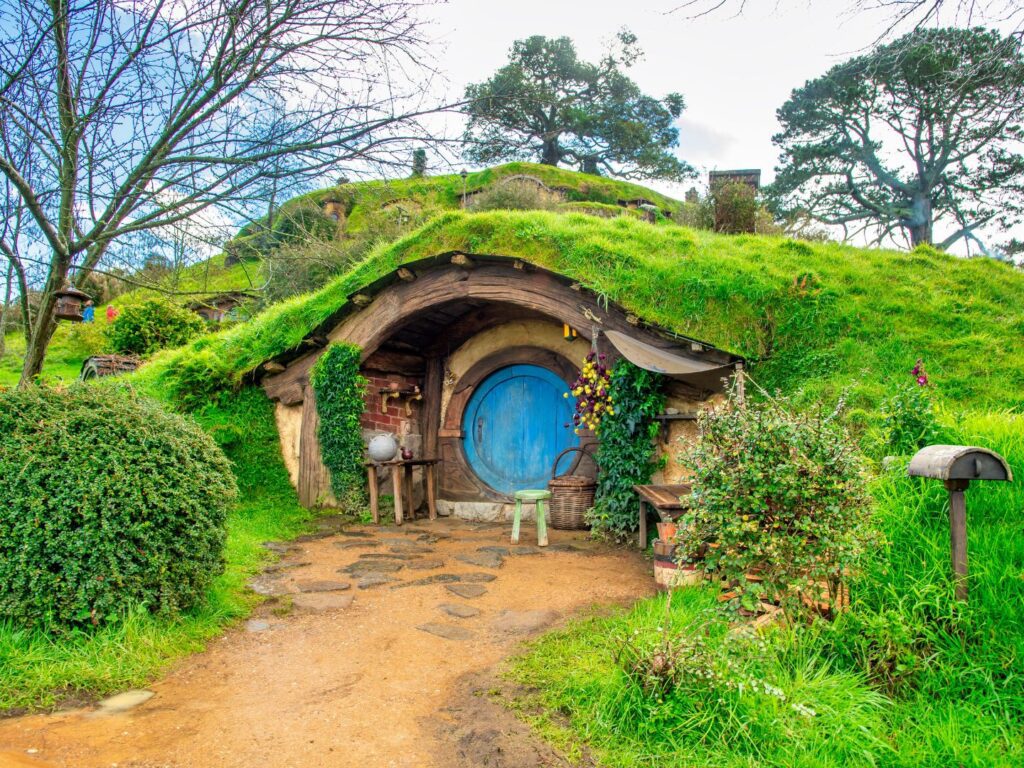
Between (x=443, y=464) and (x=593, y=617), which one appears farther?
(x=443, y=464)

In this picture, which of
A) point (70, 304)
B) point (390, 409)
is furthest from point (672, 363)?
point (70, 304)

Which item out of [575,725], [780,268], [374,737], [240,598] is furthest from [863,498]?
[780,268]

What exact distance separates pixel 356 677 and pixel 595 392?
158 inches

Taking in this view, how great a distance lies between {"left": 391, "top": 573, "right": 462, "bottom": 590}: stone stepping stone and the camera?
202 inches

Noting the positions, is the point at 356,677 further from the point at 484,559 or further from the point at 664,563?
the point at 484,559

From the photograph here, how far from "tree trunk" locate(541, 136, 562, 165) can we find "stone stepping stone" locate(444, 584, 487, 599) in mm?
22287

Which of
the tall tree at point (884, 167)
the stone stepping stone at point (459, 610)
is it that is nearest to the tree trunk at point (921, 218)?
the tall tree at point (884, 167)

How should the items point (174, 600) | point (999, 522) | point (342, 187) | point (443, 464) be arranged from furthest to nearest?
A: point (443, 464), point (342, 187), point (174, 600), point (999, 522)

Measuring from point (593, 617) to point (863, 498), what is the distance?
70.0 inches

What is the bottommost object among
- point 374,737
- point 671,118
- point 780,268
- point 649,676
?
point 374,737

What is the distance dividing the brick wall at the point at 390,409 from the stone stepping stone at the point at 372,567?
113 inches

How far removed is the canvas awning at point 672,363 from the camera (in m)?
5.78

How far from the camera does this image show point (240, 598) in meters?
4.58

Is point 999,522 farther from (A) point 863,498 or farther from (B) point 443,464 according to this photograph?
(B) point 443,464
